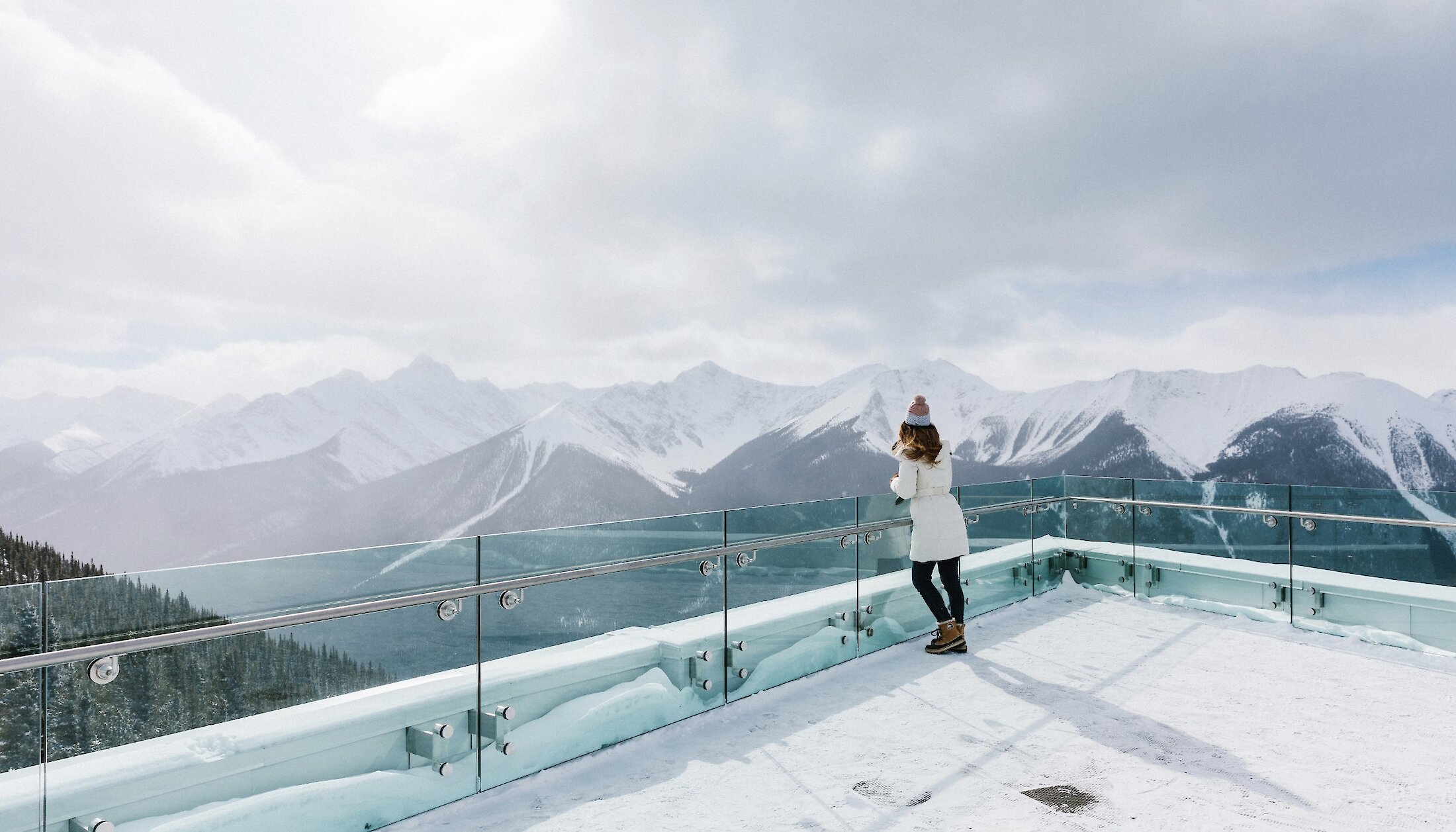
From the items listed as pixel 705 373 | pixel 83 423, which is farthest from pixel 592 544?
pixel 83 423

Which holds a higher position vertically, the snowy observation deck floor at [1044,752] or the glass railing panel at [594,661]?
the glass railing panel at [594,661]

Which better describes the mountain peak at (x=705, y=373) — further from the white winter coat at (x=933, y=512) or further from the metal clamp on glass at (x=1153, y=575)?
the white winter coat at (x=933, y=512)

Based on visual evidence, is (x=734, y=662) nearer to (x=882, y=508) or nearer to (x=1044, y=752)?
(x=1044, y=752)

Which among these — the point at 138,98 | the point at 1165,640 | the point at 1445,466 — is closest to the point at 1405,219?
the point at 1165,640

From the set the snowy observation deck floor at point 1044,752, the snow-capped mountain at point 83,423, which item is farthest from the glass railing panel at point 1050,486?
the snow-capped mountain at point 83,423

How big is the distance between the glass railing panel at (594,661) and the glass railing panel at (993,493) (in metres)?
2.38

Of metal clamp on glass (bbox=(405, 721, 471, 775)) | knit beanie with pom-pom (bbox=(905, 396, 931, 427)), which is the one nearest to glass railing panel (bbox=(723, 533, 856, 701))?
knit beanie with pom-pom (bbox=(905, 396, 931, 427))

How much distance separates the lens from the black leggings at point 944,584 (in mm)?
4543

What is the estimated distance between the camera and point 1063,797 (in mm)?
2703

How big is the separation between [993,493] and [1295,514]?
6.99ft

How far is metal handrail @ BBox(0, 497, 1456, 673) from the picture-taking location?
6.58ft

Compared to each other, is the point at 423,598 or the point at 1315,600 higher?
the point at 423,598

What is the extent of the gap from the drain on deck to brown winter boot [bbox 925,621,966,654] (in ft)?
5.85

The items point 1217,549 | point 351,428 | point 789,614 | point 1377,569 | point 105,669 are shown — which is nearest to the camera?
point 105,669
